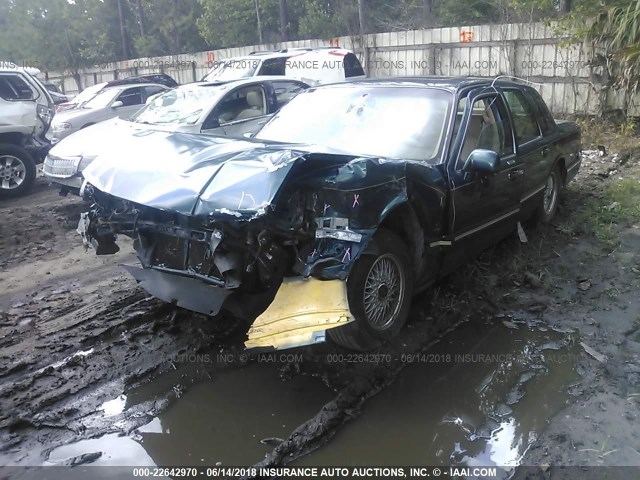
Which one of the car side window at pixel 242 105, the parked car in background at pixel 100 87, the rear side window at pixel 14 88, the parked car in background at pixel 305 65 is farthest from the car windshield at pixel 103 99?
the car side window at pixel 242 105

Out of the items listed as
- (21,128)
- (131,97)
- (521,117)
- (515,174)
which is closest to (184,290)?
(515,174)

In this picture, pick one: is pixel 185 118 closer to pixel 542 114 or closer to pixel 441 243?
pixel 542 114

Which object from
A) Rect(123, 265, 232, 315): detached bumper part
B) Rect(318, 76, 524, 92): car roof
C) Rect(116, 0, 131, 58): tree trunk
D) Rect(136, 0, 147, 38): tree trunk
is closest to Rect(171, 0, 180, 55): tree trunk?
Rect(136, 0, 147, 38): tree trunk

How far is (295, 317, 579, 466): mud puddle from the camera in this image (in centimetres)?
291

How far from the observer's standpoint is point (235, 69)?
12.7m

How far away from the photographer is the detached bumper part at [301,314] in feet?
10.0

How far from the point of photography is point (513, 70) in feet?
42.2

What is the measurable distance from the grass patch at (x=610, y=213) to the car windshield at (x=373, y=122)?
262cm

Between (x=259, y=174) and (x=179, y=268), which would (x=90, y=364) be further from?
(x=259, y=174)

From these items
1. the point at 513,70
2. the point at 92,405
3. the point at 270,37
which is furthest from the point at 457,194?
the point at 270,37

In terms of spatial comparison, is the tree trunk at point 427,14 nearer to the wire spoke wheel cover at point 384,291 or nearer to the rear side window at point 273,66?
the rear side window at point 273,66

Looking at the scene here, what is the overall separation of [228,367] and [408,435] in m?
1.25

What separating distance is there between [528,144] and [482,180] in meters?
1.17

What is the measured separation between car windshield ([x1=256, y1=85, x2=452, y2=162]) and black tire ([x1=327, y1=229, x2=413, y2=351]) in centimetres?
81
